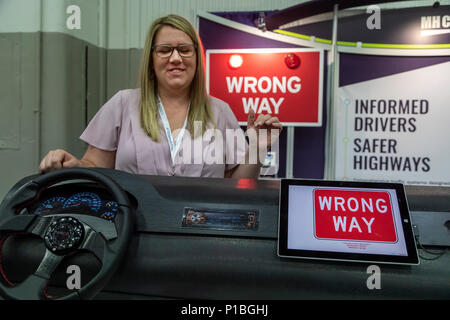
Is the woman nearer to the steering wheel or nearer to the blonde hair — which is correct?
the blonde hair

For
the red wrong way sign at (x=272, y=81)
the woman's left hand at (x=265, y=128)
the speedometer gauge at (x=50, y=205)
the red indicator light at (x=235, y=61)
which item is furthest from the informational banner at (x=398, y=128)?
the speedometer gauge at (x=50, y=205)

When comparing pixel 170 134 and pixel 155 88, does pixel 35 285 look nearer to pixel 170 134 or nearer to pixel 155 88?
pixel 170 134

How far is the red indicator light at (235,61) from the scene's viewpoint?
2838 mm

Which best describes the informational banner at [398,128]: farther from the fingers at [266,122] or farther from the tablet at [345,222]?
the tablet at [345,222]

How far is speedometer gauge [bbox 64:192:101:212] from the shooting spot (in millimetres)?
859

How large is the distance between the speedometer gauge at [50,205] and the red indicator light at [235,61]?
216 centimetres

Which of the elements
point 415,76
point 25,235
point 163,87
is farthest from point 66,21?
point 415,76

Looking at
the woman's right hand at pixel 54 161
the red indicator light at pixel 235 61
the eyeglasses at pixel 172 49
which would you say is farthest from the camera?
the red indicator light at pixel 235 61

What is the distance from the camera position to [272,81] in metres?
2.81

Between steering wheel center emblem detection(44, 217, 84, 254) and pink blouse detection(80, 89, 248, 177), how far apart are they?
52 cm

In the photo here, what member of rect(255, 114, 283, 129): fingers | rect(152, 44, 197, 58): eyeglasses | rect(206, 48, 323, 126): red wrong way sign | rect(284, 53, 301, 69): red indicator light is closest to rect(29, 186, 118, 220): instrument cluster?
rect(255, 114, 283, 129): fingers

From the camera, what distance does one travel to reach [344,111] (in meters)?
2.80

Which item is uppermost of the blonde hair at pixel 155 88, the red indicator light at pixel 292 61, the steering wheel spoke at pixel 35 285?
the red indicator light at pixel 292 61

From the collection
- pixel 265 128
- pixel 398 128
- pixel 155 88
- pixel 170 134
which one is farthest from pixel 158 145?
pixel 398 128
